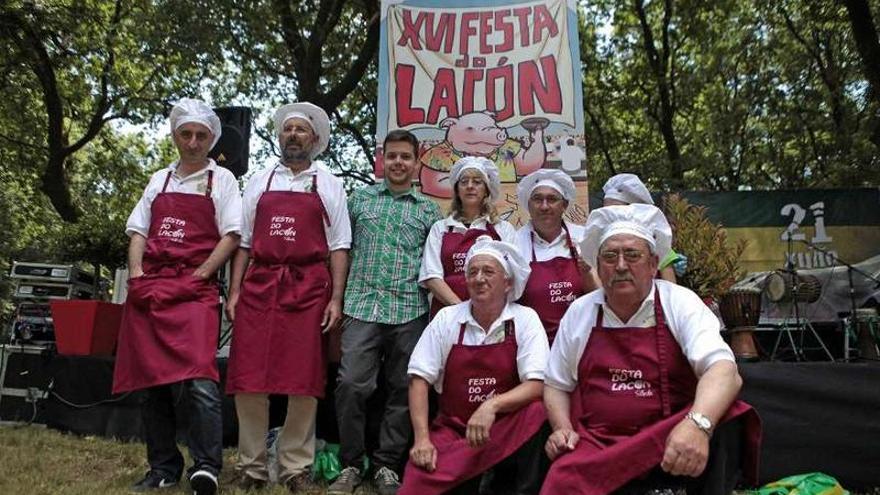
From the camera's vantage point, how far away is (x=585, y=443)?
2.29 meters

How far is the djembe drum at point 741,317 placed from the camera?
5.37 m

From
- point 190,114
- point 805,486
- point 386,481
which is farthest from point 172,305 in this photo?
point 805,486

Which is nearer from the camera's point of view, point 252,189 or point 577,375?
point 577,375

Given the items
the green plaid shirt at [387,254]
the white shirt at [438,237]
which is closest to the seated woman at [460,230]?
the white shirt at [438,237]

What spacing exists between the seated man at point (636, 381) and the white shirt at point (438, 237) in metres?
1.09

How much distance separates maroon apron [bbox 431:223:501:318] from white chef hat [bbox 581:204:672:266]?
1037 mm

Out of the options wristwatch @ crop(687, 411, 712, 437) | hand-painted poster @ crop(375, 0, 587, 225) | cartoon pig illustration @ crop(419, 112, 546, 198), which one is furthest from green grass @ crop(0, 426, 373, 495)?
hand-painted poster @ crop(375, 0, 587, 225)

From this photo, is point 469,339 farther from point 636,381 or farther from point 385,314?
point 636,381

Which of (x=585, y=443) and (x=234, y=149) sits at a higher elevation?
(x=234, y=149)

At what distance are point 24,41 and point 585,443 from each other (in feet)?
40.4

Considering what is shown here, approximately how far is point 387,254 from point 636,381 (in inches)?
65.3

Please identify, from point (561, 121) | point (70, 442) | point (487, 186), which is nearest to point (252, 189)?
point (487, 186)

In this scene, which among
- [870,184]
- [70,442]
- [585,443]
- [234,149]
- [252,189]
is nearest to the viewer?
[585,443]

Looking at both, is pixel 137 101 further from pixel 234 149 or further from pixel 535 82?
pixel 535 82
